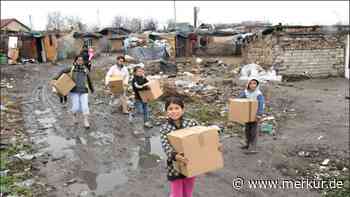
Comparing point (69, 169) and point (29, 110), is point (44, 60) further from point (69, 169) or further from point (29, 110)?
point (69, 169)

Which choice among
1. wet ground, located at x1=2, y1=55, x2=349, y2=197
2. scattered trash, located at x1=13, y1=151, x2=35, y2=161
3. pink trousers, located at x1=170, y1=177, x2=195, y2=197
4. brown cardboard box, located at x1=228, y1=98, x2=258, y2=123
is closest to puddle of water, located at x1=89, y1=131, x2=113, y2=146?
wet ground, located at x1=2, y1=55, x2=349, y2=197

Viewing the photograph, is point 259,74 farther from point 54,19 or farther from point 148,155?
point 54,19

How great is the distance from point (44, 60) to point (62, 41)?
2325mm

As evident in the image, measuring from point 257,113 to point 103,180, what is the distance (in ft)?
7.91

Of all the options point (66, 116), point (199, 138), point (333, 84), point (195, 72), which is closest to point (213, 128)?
point (199, 138)

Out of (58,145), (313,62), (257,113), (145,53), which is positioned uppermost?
(257,113)

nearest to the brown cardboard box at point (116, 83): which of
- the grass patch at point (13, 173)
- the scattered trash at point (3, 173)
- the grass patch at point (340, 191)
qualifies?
the grass patch at point (13, 173)

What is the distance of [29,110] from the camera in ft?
31.1

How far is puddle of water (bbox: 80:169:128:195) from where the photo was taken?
14.6 ft

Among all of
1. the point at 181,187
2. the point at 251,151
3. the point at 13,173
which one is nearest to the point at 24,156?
the point at 13,173

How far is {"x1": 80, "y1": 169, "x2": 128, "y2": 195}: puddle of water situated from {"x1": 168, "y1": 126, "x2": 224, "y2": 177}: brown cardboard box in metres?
1.69

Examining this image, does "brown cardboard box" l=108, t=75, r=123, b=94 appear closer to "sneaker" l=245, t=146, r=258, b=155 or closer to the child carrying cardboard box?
"sneaker" l=245, t=146, r=258, b=155

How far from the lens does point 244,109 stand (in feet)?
17.7

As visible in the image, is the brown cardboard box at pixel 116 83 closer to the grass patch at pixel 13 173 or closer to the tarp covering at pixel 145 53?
→ the grass patch at pixel 13 173
